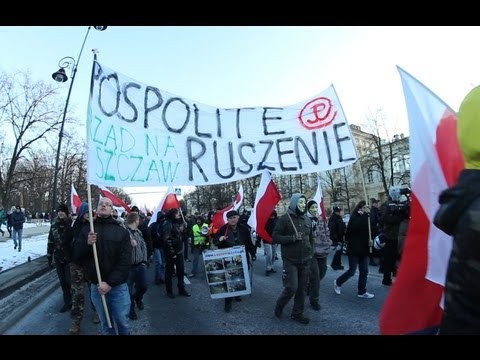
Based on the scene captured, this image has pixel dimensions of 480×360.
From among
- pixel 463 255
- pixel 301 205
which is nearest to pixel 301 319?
pixel 301 205

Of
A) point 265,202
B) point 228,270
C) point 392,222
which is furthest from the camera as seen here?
point 392,222

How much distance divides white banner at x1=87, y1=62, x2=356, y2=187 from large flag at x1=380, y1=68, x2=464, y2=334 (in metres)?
3.45

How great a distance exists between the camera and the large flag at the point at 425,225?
86.2 inches

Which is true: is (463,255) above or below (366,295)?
above

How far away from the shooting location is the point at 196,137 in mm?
5824

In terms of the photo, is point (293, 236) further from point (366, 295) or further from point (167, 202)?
point (167, 202)

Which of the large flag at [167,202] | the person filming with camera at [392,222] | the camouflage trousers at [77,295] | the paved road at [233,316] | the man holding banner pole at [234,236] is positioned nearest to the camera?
the paved road at [233,316]

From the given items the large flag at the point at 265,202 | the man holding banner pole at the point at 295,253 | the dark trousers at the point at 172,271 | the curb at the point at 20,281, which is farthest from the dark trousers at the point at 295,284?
the curb at the point at 20,281

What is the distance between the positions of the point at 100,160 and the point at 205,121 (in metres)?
1.77

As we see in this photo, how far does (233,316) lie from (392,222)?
12.0 feet

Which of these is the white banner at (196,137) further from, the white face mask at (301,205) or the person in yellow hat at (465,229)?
the person in yellow hat at (465,229)

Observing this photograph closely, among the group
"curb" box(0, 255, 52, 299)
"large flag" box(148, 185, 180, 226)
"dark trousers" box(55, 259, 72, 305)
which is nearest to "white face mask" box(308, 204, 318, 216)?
"large flag" box(148, 185, 180, 226)

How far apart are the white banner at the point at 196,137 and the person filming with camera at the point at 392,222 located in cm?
216

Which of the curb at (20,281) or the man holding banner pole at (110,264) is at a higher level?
the man holding banner pole at (110,264)
